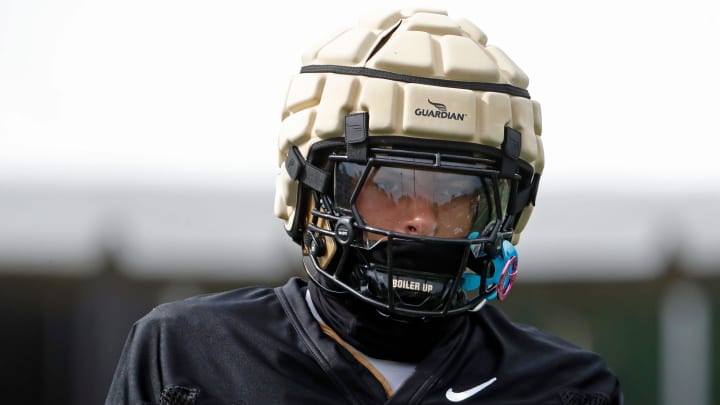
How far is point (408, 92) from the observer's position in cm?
309

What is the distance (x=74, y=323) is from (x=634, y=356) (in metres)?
4.34

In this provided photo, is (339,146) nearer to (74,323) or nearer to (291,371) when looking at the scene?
(291,371)

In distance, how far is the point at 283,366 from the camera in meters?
3.03

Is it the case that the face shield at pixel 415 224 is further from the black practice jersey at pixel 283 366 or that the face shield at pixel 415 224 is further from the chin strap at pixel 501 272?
the black practice jersey at pixel 283 366

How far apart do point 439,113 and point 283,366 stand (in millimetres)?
766

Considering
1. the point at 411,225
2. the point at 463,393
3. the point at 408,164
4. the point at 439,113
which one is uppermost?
the point at 439,113

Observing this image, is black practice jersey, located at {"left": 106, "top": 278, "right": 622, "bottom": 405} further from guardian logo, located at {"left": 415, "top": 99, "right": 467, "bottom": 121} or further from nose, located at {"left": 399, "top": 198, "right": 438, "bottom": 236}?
guardian logo, located at {"left": 415, "top": 99, "right": 467, "bottom": 121}

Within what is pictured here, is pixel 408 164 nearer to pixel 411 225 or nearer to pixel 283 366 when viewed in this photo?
pixel 411 225

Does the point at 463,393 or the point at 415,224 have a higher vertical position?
the point at 415,224

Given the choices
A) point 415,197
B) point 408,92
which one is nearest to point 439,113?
point 408,92

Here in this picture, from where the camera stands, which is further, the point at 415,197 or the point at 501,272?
the point at 501,272

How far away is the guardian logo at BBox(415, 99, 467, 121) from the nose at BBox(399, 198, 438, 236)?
22 centimetres

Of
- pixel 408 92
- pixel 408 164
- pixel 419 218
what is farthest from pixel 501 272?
pixel 408 92

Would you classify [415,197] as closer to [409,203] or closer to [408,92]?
[409,203]
